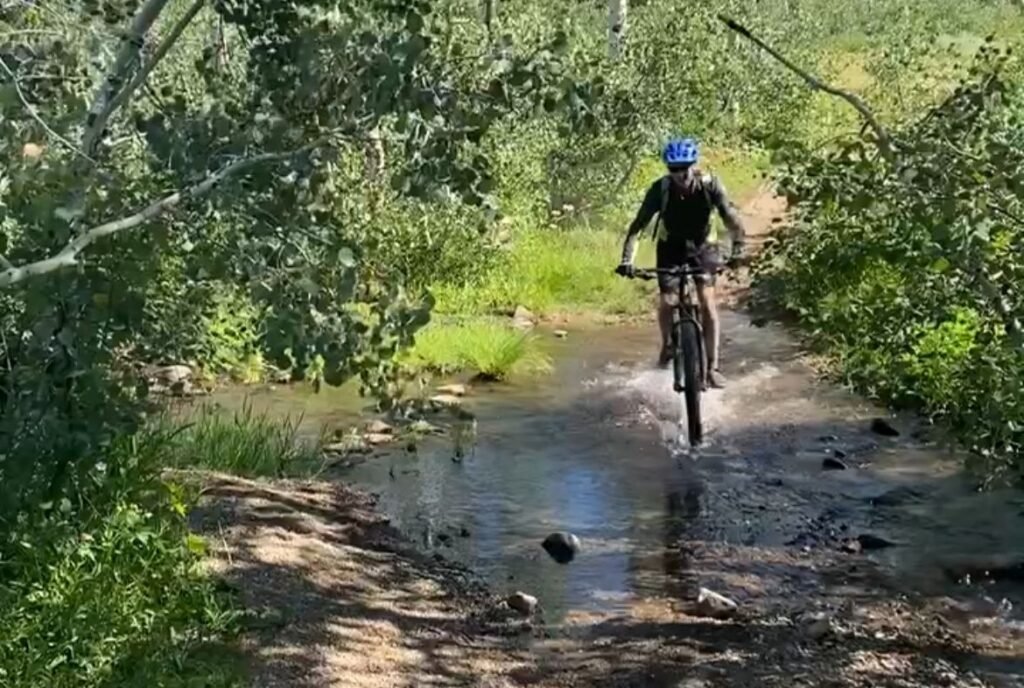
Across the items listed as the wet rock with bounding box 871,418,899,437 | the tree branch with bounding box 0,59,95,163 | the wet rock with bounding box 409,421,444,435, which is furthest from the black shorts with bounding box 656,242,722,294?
the tree branch with bounding box 0,59,95,163

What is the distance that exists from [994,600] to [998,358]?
1.20 metres

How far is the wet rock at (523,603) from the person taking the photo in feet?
21.1

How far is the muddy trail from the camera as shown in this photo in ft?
18.9

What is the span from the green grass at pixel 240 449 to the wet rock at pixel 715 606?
289 cm

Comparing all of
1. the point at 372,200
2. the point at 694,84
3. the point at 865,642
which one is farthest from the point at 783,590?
the point at 694,84

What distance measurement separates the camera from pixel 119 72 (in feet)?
16.0

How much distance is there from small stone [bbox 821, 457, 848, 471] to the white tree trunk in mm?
9913

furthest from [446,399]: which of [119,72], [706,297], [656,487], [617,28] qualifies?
[617,28]

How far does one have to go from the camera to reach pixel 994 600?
21.8 feet

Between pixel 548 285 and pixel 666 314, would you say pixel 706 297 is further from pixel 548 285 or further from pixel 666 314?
pixel 548 285

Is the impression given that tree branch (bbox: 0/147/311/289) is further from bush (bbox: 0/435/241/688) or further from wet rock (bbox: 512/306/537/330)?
wet rock (bbox: 512/306/537/330)

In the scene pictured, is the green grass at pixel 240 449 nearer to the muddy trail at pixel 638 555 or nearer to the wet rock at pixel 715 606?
the muddy trail at pixel 638 555

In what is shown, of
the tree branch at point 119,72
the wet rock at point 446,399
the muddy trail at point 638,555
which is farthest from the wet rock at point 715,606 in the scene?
the wet rock at point 446,399

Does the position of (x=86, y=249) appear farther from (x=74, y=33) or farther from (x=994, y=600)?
(x=994, y=600)
